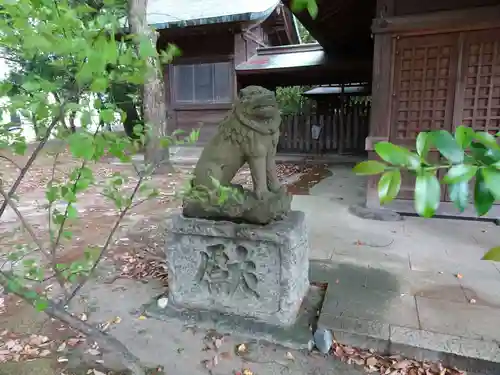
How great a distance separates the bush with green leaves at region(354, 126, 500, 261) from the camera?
54 centimetres

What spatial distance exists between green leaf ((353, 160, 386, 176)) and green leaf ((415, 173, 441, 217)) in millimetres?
64

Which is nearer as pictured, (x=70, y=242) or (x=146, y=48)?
(x=146, y=48)

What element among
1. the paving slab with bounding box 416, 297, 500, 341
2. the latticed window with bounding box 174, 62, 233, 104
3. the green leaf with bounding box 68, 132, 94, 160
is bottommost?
the paving slab with bounding box 416, 297, 500, 341

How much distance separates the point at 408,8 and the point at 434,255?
2979 millimetres

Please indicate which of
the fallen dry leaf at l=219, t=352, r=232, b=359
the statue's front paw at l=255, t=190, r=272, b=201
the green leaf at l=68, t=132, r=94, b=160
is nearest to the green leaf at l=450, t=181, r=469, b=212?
the green leaf at l=68, t=132, r=94, b=160

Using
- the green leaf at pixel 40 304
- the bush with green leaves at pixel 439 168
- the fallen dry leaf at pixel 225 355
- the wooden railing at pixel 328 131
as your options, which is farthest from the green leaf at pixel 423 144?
the wooden railing at pixel 328 131

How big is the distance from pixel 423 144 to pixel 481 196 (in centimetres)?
12

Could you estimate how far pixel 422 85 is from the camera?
4395mm

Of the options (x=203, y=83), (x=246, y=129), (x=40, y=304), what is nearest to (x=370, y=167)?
(x=40, y=304)

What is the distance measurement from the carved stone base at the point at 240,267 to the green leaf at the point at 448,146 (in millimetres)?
1676

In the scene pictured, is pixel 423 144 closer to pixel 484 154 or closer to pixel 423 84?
pixel 484 154

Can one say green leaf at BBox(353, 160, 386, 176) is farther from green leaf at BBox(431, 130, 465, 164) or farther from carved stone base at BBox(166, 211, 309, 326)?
carved stone base at BBox(166, 211, 309, 326)

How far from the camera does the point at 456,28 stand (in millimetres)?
4094

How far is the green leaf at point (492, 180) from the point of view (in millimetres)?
513
